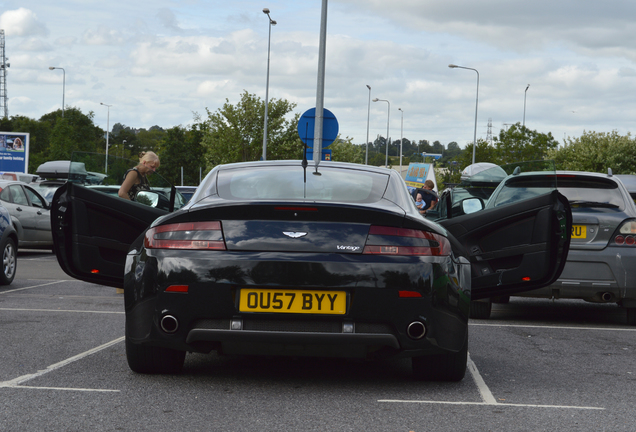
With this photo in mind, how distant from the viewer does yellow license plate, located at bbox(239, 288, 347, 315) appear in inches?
178

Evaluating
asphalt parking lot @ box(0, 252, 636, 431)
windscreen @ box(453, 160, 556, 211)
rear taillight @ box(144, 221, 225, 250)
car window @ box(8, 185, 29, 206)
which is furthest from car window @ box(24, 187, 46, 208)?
rear taillight @ box(144, 221, 225, 250)

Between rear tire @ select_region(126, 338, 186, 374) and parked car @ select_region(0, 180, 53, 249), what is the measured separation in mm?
12185

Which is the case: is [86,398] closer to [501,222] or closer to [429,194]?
[501,222]

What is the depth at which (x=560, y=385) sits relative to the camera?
17.1ft

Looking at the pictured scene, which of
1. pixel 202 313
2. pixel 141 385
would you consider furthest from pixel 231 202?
pixel 141 385

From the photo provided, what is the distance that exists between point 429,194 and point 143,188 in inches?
503

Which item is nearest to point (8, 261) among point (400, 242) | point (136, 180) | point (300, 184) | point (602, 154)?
point (136, 180)

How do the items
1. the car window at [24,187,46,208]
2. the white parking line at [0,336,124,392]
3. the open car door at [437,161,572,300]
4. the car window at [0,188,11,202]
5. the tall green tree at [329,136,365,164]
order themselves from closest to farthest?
the white parking line at [0,336,124,392] → the open car door at [437,161,572,300] → the car window at [0,188,11,202] → the car window at [24,187,46,208] → the tall green tree at [329,136,365,164]

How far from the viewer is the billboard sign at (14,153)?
1811 inches

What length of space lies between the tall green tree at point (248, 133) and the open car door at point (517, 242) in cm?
4389

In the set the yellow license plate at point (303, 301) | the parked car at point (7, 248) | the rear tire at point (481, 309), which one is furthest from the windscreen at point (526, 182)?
the parked car at point (7, 248)

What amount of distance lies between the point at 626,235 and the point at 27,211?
12566 millimetres

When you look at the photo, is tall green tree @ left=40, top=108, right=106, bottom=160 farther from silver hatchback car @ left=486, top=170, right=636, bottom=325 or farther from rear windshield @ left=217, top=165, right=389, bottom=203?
rear windshield @ left=217, top=165, right=389, bottom=203

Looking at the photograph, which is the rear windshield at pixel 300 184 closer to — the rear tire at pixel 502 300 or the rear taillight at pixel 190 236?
the rear taillight at pixel 190 236
